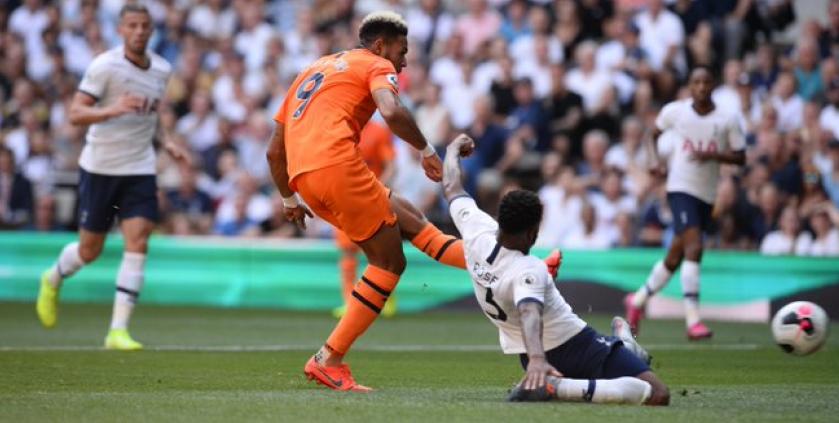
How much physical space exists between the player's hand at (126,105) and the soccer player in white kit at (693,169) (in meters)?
5.23

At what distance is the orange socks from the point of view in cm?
960

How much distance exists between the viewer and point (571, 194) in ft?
67.2

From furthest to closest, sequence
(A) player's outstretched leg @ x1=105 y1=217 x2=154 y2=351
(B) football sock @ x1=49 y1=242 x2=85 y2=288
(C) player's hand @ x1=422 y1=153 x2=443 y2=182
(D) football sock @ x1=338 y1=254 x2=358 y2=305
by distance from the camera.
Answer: (D) football sock @ x1=338 y1=254 x2=358 y2=305 < (B) football sock @ x1=49 y1=242 x2=85 y2=288 < (A) player's outstretched leg @ x1=105 y1=217 x2=154 y2=351 < (C) player's hand @ x1=422 y1=153 x2=443 y2=182

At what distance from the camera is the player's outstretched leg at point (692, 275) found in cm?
1529

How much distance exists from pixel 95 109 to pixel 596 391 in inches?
246

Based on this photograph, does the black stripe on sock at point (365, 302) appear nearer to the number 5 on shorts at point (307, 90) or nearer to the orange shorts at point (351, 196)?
the orange shorts at point (351, 196)

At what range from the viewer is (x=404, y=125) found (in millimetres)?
9125

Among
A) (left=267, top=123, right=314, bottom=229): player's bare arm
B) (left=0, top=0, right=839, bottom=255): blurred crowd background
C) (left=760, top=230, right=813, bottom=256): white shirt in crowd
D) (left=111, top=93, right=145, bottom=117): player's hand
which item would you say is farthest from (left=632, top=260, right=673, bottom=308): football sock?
(left=267, top=123, right=314, bottom=229): player's bare arm

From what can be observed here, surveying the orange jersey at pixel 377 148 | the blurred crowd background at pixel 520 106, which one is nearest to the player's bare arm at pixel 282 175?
the orange jersey at pixel 377 148

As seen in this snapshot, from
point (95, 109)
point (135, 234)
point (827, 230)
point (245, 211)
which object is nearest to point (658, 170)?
point (827, 230)

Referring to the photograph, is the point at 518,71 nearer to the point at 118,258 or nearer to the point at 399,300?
the point at 399,300

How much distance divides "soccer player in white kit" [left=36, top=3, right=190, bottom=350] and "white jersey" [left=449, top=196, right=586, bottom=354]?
538 centimetres

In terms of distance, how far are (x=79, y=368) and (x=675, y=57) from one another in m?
12.5

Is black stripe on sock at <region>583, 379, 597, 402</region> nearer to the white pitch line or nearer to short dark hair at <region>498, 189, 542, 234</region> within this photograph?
short dark hair at <region>498, 189, 542, 234</region>
